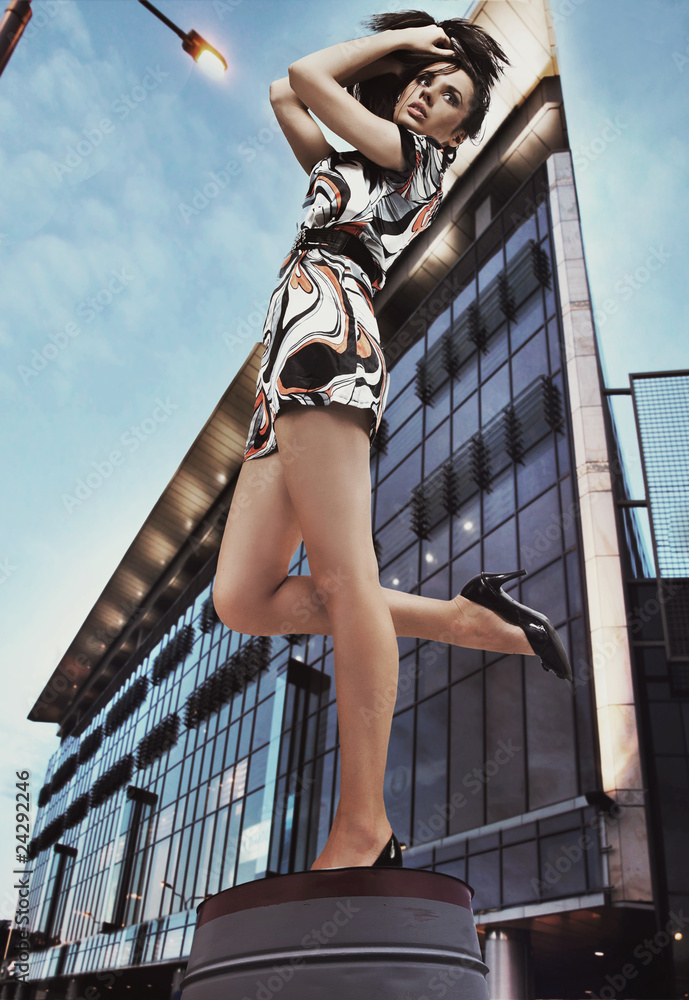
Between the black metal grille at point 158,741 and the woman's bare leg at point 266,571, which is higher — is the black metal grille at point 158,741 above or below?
above

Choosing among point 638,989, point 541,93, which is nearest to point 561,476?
point 638,989

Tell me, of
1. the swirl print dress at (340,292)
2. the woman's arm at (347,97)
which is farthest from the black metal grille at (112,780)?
the woman's arm at (347,97)

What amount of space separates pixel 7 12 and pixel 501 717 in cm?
1137

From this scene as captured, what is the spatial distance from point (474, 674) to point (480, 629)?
12.0 m

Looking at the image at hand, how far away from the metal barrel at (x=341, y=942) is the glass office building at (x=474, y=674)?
991 cm

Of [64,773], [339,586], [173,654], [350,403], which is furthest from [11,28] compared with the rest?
[64,773]

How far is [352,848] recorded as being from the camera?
4.50 feet

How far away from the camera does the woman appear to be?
4.81 feet

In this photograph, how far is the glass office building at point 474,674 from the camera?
10.9 metres

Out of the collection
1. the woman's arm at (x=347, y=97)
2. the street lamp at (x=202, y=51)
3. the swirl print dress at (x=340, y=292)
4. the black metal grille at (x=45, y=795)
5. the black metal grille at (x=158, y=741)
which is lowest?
the swirl print dress at (x=340, y=292)

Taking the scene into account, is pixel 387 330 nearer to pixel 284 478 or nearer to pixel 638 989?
pixel 638 989

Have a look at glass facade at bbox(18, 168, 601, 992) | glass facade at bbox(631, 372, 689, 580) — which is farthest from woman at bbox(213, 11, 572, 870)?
glass facade at bbox(631, 372, 689, 580)

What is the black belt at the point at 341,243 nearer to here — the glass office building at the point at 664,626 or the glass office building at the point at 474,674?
the glass office building at the point at 474,674

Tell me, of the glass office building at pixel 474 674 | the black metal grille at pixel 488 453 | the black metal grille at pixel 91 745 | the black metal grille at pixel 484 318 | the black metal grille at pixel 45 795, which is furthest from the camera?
the black metal grille at pixel 45 795
